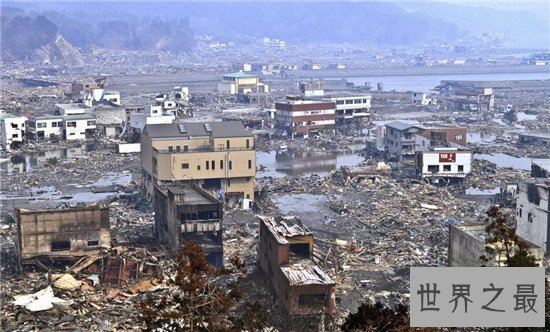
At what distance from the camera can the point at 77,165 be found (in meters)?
19.9

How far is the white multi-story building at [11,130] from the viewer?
2278 centimetres

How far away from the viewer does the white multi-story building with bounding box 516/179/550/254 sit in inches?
443

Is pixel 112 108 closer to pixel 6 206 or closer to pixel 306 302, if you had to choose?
pixel 6 206

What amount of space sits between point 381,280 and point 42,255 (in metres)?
4.32

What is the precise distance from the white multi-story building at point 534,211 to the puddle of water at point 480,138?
42.8 feet

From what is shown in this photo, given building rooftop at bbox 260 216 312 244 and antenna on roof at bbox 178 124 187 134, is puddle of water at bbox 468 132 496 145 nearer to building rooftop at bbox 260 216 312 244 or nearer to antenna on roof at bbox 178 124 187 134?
antenna on roof at bbox 178 124 187 134

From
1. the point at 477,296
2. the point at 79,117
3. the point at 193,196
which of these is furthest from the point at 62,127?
the point at 477,296

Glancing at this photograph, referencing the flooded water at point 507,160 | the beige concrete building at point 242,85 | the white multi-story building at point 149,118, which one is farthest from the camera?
the beige concrete building at point 242,85

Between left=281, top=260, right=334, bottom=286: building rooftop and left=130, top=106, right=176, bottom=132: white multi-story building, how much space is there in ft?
47.8

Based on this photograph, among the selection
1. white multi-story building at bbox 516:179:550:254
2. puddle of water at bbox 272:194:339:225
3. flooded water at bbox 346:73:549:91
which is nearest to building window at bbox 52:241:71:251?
puddle of water at bbox 272:194:339:225

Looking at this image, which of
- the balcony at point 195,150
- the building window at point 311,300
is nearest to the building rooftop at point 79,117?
the balcony at point 195,150

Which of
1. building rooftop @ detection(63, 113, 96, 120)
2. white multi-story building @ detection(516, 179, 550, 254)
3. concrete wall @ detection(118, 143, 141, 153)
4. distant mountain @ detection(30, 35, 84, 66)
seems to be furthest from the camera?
distant mountain @ detection(30, 35, 84, 66)

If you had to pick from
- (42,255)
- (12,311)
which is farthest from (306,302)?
(42,255)

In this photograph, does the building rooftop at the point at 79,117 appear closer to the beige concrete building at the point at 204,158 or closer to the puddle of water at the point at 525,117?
the beige concrete building at the point at 204,158
